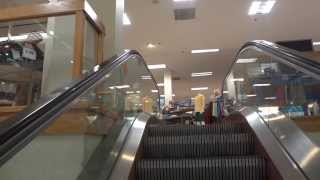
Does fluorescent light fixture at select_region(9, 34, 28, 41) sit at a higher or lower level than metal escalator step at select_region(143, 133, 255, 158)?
higher

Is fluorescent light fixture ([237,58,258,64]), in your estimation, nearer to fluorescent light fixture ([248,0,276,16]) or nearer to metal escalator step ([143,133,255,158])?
metal escalator step ([143,133,255,158])

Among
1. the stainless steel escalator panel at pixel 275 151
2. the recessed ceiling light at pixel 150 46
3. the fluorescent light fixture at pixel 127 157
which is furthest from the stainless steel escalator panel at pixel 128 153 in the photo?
the recessed ceiling light at pixel 150 46

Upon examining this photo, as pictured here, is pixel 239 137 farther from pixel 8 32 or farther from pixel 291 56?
pixel 8 32

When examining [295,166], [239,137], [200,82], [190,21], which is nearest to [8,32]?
[239,137]

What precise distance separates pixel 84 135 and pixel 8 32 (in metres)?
1.85

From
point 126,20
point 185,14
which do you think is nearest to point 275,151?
point 185,14

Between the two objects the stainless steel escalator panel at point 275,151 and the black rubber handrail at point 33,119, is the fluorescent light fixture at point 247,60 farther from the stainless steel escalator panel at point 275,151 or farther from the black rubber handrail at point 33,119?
the black rubber handrail at point 33,119

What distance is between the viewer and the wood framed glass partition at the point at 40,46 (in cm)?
346

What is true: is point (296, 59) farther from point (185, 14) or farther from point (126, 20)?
point (126, 20)

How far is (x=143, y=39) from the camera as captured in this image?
10.4 metres

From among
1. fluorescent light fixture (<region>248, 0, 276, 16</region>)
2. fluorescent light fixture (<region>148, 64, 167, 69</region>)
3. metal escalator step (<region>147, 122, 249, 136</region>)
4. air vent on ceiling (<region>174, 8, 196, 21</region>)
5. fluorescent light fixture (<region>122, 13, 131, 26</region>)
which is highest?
fluorescent light fixture (<region>248, 0, 276, 16</region>)

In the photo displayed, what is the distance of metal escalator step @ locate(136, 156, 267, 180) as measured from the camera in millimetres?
2549

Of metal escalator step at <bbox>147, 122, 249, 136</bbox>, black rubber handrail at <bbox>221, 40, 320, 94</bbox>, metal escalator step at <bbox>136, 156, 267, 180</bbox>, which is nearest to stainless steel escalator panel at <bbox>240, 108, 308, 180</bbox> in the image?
metal escalator step at <bbox>136, 156, 267, 180</bbox>

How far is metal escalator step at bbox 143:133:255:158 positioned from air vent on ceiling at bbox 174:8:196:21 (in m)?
5.48
